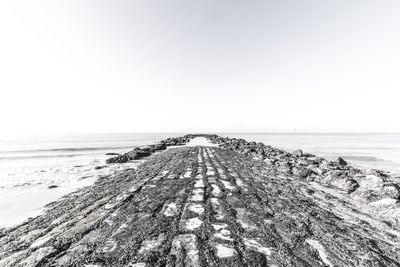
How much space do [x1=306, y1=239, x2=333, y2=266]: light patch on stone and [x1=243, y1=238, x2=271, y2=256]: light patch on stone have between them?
77 centimetres

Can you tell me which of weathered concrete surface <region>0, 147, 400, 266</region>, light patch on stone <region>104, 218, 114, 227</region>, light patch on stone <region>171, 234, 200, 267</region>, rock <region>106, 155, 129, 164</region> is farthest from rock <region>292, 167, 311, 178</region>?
rock <region>106, 155, 129, 164</region>

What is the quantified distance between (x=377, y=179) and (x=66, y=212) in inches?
381

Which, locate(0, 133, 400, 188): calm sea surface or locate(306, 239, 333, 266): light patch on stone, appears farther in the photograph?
locate(0, 133, 400, 188): calm sea surface

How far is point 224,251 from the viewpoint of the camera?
3121mm

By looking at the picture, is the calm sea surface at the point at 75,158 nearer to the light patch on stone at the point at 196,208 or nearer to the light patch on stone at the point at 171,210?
the light patch on stone at the point at 171,210

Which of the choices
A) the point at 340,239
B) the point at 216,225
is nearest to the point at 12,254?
the point at 216,225

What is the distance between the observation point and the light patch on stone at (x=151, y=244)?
10.5 ft

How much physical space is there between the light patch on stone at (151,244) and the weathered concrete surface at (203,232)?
2 centimetres

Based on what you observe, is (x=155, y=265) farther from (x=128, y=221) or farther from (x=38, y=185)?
(x=38, y=185)

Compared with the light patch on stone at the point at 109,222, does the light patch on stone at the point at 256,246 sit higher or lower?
higher

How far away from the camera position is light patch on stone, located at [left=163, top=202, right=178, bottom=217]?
4655mm

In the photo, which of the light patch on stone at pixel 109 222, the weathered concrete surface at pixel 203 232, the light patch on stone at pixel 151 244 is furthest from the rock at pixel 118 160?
the light patch on stone at pixel 151 244

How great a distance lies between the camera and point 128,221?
4.35 meters

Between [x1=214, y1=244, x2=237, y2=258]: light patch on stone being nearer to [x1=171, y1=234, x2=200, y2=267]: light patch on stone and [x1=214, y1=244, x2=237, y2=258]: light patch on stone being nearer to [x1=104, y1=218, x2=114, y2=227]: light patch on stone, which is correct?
[x1=171, y1=234, x2=200, y2=267]: light patch on stone
